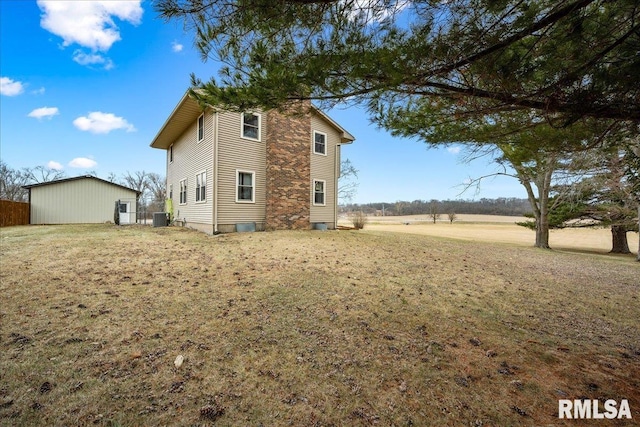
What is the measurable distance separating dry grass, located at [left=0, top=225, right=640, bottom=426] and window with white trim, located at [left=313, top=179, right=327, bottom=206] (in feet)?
24.5

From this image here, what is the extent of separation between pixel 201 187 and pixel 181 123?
420 cm

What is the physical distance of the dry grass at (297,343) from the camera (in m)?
2.30

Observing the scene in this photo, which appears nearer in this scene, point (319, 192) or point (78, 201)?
point (319, 192)

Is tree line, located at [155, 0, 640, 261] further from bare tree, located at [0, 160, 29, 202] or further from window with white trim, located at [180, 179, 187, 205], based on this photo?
bare tree, located at [0, 160, 29, 202]

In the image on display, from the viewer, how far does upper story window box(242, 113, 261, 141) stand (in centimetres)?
1200

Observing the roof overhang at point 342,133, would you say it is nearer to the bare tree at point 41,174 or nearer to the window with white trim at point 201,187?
the window with white trim at point 201,187

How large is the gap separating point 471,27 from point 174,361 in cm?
460

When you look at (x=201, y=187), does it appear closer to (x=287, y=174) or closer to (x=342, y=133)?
(x=287, y=174)

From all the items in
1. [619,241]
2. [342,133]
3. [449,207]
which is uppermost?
[342,133]

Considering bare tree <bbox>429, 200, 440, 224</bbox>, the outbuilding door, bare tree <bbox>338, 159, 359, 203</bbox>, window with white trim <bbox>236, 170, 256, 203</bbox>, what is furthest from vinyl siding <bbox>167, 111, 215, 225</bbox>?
bare tree <bbox>429, 200, 440, 224</bbox>

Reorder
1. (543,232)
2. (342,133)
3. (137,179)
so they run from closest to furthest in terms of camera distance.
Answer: (543,232) → (342,133) → (137,179)

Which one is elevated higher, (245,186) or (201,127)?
(201,127)

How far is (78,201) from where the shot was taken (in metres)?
20.1

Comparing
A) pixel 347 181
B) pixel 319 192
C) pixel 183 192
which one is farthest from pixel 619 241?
pixel 183 192
